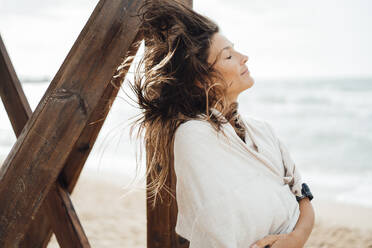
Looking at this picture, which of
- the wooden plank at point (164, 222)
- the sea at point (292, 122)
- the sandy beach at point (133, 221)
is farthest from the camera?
the sea at point (292, 122)

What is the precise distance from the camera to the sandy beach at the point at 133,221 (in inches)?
184

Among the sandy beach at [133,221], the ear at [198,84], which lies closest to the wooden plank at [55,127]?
the ear at [198,84]

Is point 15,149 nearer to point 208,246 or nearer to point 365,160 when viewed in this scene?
point 208,246

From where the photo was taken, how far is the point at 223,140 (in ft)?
4.54

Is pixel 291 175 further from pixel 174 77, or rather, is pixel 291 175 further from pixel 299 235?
pixel 174 77

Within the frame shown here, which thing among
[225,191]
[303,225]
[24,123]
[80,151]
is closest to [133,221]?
[80,151]

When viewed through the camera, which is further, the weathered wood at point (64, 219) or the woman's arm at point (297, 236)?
the weathered wood at point (64, 219)

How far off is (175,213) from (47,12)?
20389mm

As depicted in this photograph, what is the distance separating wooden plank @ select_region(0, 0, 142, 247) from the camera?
1054 millimetres

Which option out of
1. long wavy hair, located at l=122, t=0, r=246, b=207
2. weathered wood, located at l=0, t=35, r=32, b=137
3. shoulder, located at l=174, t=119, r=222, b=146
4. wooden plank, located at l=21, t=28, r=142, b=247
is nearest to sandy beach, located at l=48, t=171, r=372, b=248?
wooden plank, located at l=21, t=28, r=142, b=247

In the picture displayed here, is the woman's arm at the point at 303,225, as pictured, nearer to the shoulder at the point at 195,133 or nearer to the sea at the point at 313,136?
the shoulder at the point at 195,133

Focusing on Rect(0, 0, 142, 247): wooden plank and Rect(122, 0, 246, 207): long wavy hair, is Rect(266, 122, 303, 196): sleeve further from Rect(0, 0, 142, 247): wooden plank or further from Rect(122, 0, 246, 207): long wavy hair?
Rect(0, 0, 142, 247): wooden plank

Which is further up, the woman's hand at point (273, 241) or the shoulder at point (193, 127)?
the shoulder at point (193, 127)

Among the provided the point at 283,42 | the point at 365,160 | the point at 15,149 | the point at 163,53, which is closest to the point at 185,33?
the point at 163,53
